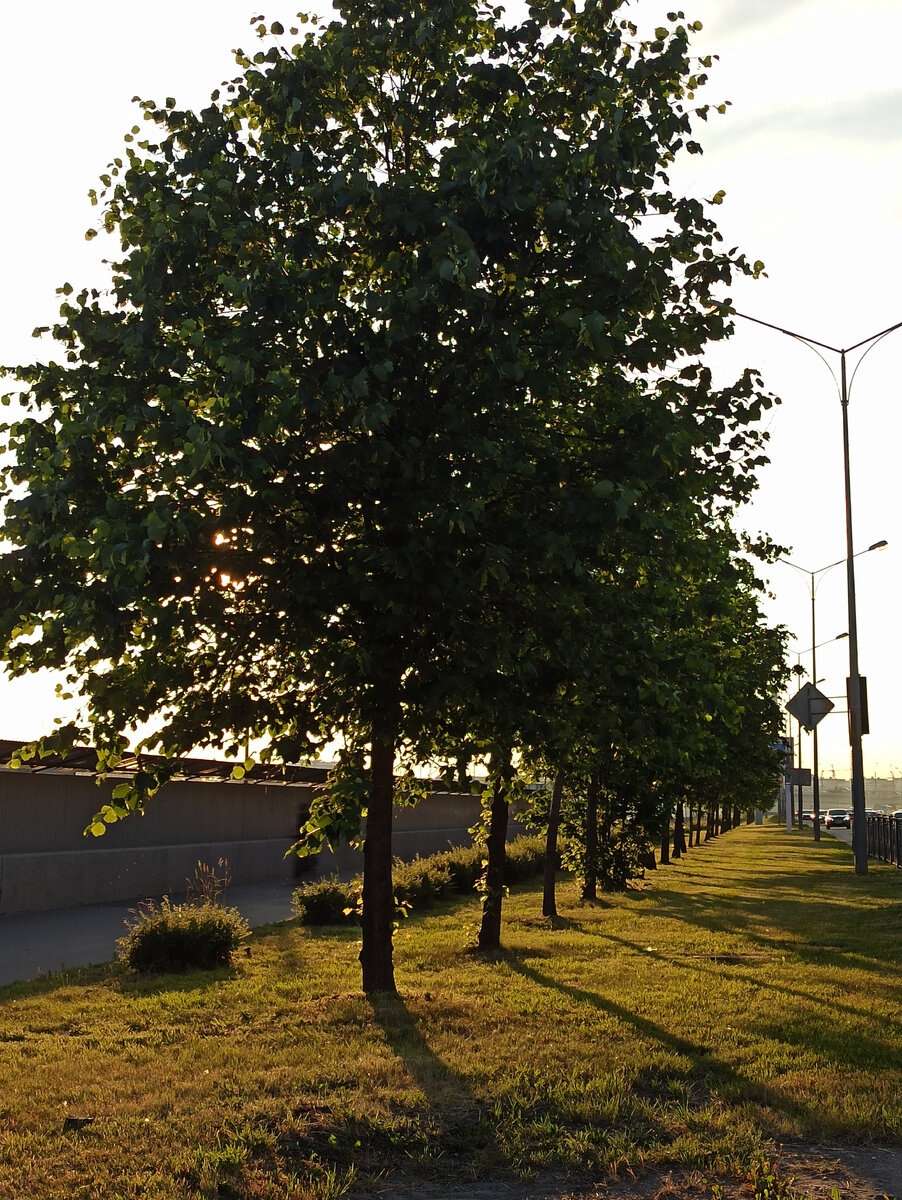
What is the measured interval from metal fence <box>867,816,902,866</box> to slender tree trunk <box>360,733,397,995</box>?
77.2 ft

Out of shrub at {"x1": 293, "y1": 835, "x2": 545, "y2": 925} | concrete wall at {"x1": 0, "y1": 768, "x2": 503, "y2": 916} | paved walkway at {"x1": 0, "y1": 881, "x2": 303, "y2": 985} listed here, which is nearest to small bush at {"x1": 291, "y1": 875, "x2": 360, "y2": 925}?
shrub at {"x1": 293, "y1": 835, "x2": 545, "y2": 925}

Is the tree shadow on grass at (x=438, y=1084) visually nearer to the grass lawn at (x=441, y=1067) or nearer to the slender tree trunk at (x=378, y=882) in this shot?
the grass lawn at (x=441, y=1067)

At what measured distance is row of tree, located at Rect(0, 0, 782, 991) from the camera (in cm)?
774

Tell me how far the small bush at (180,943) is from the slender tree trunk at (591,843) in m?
9.08

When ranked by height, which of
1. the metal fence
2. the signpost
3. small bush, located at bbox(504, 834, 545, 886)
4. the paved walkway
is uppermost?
the signpost

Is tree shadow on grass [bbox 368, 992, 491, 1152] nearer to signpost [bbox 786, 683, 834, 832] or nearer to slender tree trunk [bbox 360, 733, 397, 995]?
slender tree trunk [bbox 360, 733, 397, 995]

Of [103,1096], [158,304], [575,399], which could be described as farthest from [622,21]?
[103,1096]

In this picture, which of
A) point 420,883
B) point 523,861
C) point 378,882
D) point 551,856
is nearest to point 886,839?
point 523,861

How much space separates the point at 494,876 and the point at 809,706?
17.1m

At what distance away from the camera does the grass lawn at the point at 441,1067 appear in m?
6.15

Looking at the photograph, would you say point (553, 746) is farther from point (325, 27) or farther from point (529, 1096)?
point (325, 27)

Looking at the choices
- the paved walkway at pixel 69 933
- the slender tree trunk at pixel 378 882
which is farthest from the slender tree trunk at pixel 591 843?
the slender tree trunk at pixel 378 882

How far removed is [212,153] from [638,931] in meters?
12.7

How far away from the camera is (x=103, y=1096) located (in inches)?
296
